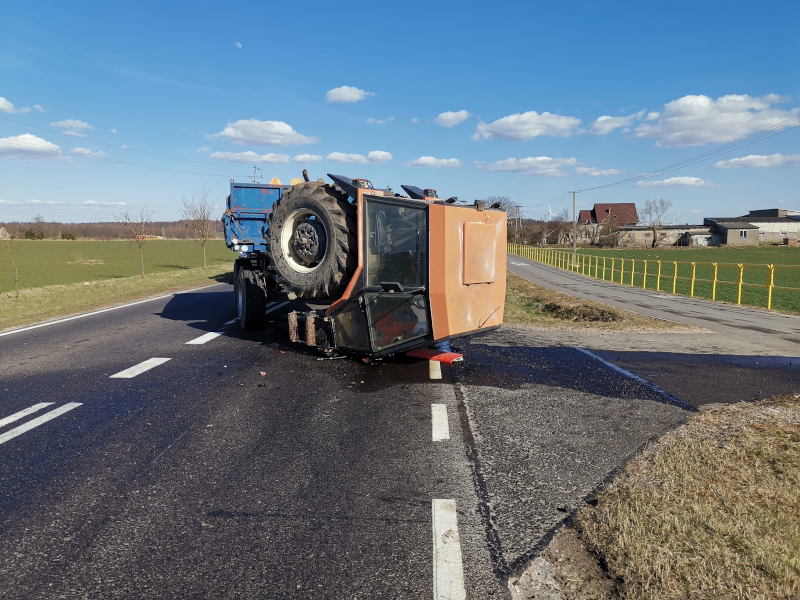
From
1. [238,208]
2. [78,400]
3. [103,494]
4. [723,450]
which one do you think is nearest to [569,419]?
[723,450]

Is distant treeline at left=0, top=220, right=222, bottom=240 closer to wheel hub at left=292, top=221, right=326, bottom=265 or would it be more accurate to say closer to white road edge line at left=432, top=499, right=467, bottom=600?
wheel hub at left=292, top=221, right=326, bottom=265

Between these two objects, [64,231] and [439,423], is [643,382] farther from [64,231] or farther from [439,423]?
[64,231]

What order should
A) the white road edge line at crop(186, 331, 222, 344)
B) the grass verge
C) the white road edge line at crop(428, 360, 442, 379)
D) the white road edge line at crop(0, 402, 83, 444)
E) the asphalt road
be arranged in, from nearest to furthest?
the asphalt road → the white road edge line at crop(0, 402, 83, 444) → the white road edge line at crop(428, 360, 442, 379) → the white road edge line at crop(186, 331, 222, 344) → the grass verge

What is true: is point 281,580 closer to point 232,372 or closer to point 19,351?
point 232,372

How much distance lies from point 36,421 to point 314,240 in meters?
3.73

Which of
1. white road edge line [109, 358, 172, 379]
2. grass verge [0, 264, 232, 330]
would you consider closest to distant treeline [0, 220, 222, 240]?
grass verge [0, 264, 232, 330]

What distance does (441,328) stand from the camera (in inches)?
263

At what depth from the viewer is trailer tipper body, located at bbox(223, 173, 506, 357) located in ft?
21.9

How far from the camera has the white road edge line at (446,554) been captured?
2.71 meters

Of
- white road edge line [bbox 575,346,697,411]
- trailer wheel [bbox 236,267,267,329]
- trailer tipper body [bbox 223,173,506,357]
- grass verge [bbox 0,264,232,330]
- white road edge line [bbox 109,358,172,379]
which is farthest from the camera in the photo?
grass verge [bbox 0,264,232,330]

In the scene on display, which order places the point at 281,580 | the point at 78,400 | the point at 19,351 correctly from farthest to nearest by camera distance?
the point at 19,351
the point at 78,400
the point at 281,580

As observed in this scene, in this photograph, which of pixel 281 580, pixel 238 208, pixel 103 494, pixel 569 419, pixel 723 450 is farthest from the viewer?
pixel 238 208

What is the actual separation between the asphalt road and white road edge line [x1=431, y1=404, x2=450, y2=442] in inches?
1.4

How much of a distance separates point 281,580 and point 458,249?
15.2ft
